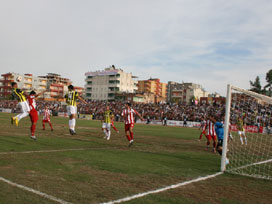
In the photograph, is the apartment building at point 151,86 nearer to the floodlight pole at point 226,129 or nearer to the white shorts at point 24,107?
the white shorts at point 24,107

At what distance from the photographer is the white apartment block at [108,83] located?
321 feet

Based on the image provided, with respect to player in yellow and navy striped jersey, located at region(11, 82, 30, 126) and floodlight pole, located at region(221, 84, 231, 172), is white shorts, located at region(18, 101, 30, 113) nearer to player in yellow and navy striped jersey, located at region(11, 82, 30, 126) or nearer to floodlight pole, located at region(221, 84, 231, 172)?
player in yellow and navy striped jersey, located at region(11, 82, 30, 126)

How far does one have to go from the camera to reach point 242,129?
17.4 metres

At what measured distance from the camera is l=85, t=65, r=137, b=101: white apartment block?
3853 inches

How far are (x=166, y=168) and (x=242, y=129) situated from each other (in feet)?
40.8

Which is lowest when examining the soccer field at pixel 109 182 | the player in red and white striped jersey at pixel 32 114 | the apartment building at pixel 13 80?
the soccer field at pixel 109 182

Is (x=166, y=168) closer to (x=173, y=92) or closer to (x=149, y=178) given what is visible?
(x=149, y=178)

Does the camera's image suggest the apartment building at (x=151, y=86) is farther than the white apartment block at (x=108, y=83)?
Yes

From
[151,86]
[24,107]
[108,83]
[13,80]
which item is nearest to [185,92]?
[151,86]

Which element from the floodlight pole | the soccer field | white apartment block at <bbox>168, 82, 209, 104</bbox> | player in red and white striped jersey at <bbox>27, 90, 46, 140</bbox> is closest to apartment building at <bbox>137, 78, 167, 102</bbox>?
white apartment block at <bbox>168, 82, 209, 104</bbox>

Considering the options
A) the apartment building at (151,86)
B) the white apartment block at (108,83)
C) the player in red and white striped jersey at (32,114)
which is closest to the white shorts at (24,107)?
the player in red and white striped jersey at (32,114)

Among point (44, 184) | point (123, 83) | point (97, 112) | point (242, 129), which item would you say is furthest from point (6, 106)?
point (44, 184)

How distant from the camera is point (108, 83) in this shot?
9981cm

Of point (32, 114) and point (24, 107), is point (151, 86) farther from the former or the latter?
point (24, 107)
